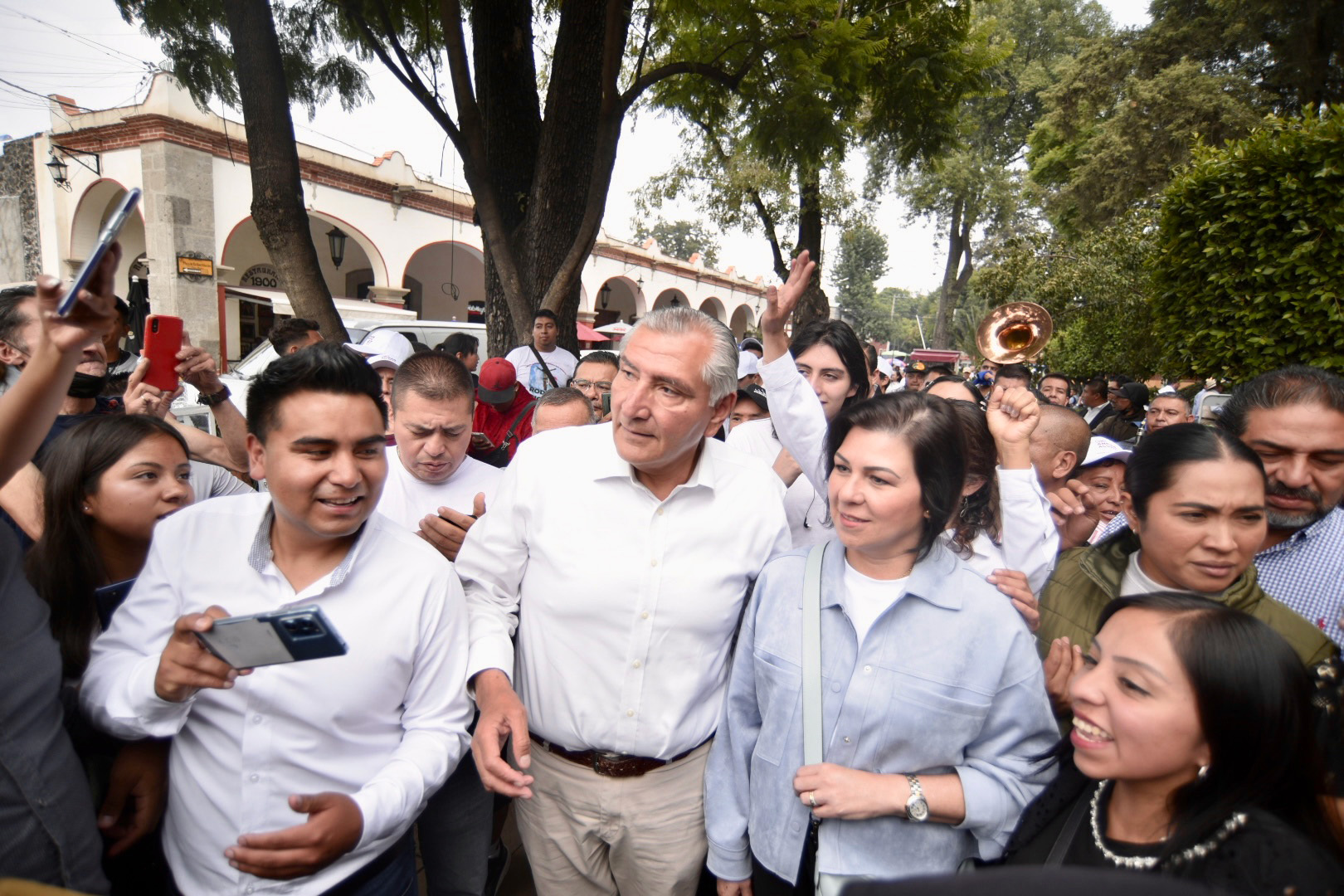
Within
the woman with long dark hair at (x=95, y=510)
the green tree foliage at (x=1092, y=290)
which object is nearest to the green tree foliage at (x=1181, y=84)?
the green tree foliage at (x=1092, y=290)

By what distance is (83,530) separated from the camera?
1992mm

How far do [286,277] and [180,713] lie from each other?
386 cm

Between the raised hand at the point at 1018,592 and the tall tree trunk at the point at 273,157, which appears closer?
the raised hand at the point at 1018,592

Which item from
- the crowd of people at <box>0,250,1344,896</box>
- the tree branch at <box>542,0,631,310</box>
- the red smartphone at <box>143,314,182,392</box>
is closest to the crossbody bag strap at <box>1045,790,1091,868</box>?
the crowd of people at <box>0,250,1344,896</box>

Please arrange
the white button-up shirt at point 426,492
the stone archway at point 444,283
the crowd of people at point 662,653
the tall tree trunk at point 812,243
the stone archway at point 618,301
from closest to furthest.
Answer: the crowd of people at point 662,653 → the white button-up shirt at point 426,492 → the tall tree trunk at point 812,243 → the stone archway at point 444,283 → the stone archway at point 618,301

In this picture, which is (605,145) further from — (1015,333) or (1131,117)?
(1131,117)

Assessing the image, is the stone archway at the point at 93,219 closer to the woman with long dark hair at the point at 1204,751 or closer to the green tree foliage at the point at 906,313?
the woman with long dark hair at the point at 1204,751

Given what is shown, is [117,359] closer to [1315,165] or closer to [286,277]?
[286,277]

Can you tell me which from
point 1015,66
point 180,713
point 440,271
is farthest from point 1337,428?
point 1015,66

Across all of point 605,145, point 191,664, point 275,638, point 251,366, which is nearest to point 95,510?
point 191,664

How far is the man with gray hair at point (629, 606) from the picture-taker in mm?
1899

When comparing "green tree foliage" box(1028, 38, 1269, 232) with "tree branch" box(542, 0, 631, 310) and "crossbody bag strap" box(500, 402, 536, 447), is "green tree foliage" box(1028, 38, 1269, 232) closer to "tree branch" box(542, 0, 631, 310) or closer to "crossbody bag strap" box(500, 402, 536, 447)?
"tree branch" box(542, 0, 631, 310)

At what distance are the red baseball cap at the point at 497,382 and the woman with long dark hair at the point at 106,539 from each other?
2.12 metres

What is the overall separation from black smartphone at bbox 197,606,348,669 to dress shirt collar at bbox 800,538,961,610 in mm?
1086
